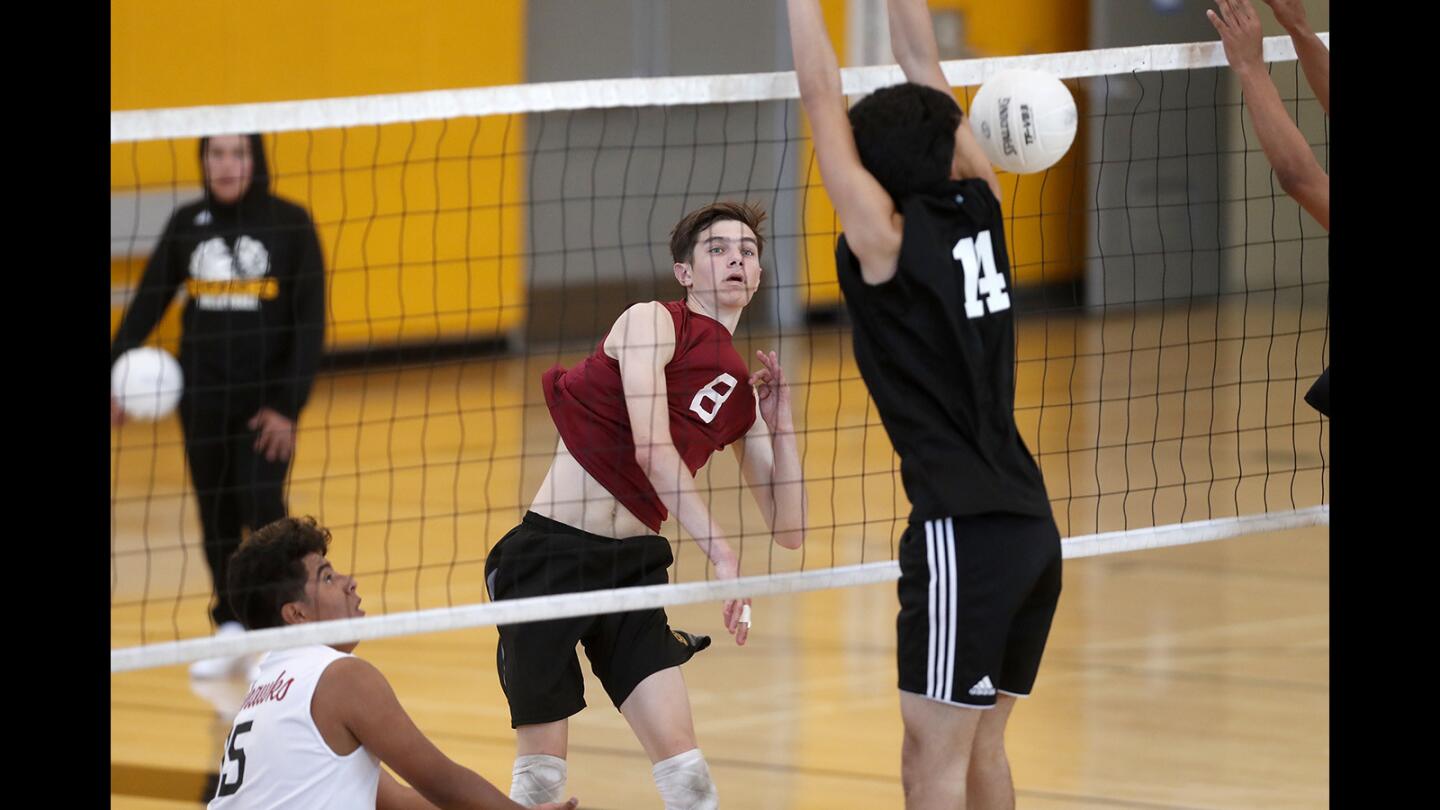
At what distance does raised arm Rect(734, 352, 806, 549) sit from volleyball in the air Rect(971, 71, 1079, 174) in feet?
2.48

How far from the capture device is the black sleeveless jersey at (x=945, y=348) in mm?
3986

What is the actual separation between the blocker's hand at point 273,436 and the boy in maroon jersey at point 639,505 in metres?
2.60

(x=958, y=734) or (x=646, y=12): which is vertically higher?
(x=646, y=12)

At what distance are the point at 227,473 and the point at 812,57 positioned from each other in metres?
4.56

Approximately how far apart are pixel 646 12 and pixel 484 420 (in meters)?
4.45

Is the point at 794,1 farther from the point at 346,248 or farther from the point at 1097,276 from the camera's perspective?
the point at 1097,276

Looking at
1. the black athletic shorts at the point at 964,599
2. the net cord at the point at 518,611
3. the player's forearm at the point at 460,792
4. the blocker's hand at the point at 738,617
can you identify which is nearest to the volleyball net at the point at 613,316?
the net cord at the point at 518,611

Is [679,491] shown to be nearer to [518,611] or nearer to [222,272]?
[518,611]

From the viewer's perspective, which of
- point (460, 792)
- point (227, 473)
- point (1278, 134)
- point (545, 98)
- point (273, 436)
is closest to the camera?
point (460, 792)

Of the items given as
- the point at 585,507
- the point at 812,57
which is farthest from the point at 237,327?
the point at 812,57

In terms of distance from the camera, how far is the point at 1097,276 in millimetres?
19141

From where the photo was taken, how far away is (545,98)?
180 inches

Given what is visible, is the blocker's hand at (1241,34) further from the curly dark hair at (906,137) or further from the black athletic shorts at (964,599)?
the black athletic shorts at (964,599)

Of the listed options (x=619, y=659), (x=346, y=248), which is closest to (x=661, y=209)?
(x=346, y=248)
